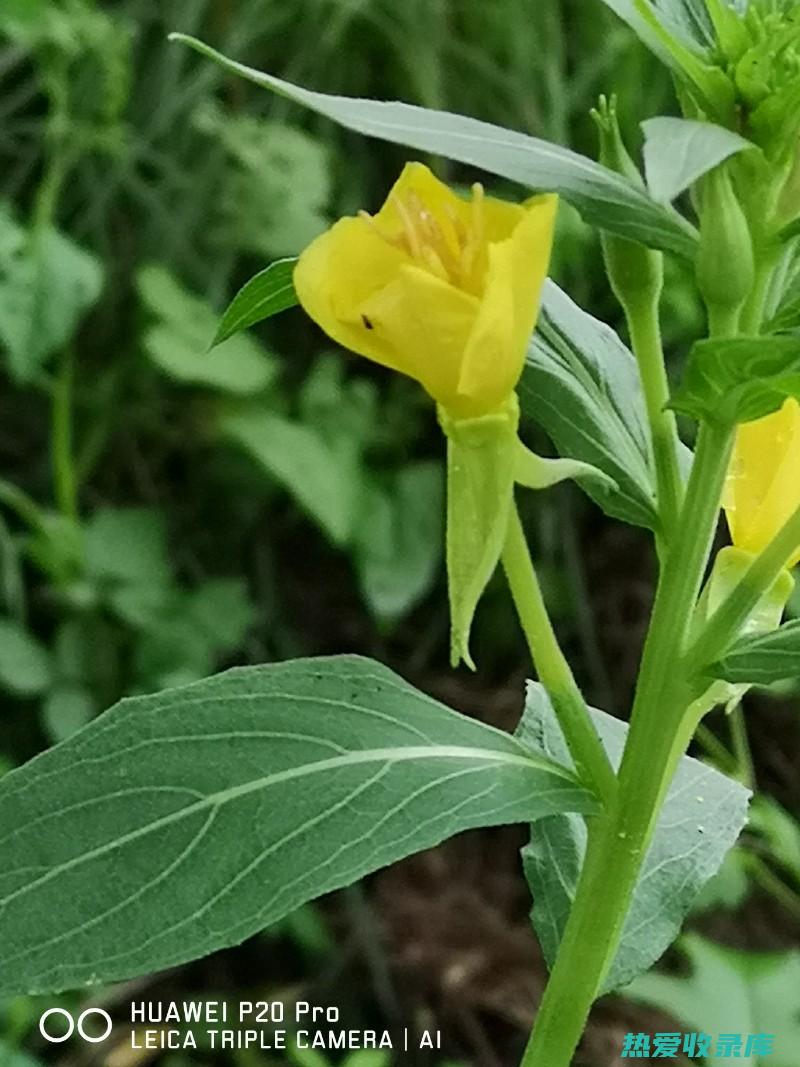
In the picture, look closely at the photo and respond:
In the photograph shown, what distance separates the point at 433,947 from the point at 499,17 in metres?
0.85

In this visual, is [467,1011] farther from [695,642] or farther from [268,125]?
[695,642]

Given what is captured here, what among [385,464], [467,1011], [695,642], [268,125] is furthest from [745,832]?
[695,642]

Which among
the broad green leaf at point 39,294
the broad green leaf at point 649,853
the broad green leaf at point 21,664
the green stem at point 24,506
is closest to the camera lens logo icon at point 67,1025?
the broad green leaf at point 21,664

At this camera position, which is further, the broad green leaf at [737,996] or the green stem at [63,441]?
the green stem at [63,441]

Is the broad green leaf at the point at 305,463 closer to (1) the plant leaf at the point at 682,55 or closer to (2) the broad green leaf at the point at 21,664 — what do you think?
(2) the broad green leaf at the point at 21,664

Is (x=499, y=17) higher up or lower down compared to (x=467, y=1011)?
higher up

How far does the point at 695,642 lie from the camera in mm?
370

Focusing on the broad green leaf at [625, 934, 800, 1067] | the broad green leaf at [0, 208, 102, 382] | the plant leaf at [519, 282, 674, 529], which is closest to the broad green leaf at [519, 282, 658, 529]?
the plant leaf at [519, 282, 674, 529]

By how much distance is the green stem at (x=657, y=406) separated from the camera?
15.1 inches

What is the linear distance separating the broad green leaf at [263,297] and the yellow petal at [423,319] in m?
0.08

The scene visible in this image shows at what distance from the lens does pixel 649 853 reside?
465 millimetres

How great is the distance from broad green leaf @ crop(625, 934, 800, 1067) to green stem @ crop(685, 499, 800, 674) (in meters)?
0.46

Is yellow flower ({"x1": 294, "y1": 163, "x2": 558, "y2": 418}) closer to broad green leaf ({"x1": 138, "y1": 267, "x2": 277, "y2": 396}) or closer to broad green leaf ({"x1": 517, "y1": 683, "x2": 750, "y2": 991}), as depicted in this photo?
broad green leaf ({"x1": 517, "y1": 683, "x2": 750, "y2": 991})

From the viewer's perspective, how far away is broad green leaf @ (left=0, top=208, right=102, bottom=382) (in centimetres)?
105
